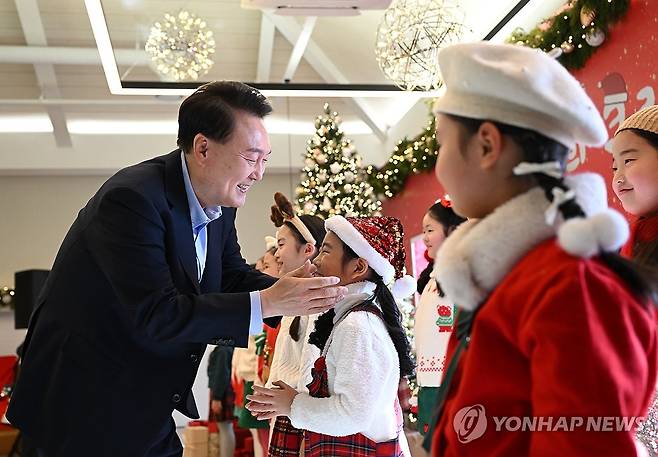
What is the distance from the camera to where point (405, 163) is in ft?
24.1

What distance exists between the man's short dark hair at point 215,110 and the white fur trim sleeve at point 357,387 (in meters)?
0.67

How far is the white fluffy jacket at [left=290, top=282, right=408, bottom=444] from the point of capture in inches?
80.0

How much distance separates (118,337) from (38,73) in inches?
292

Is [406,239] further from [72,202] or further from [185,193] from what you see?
[185,193]

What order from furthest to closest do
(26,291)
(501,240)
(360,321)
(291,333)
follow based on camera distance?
(26,291) < (291,333) < (360,321) < (501,240)

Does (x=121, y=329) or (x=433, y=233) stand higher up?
(x=433, y=233)

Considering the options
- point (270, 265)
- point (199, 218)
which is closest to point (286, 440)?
point (199, 218)

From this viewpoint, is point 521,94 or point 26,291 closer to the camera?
point 521,94

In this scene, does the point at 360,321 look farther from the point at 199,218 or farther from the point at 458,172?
the point at 458,172

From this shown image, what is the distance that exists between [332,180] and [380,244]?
4.52 meters

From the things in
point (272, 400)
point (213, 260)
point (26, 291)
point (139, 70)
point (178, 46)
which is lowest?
point (272, 400)

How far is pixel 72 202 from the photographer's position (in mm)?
10094

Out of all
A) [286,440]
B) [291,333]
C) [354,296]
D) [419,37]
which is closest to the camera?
[354,296]

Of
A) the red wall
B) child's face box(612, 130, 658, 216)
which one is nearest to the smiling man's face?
child's face box(612, 130, 658, 216)
